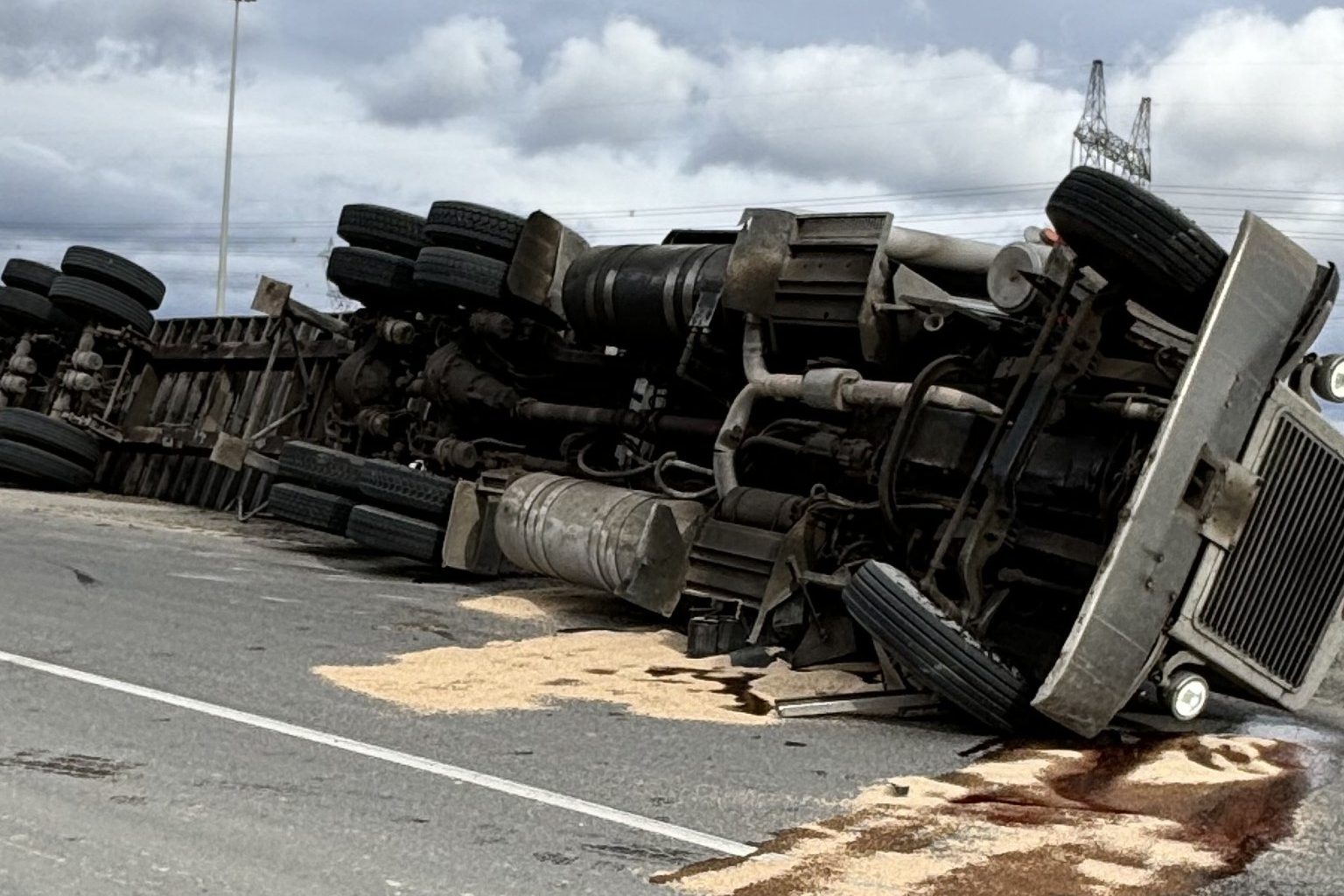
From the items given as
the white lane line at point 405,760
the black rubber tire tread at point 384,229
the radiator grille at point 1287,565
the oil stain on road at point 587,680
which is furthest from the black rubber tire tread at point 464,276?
the radiator grille at point 1287,565

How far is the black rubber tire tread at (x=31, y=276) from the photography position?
14008 mm

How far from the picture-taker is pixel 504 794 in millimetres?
4129

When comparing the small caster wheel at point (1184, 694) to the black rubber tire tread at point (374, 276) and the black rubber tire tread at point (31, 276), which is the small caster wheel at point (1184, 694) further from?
the black rubber tire tread at point (31, 276)

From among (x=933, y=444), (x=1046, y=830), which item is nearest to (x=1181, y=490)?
(x=933, y=444)

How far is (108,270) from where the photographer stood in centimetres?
1331

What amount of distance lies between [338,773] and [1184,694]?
301 centimetres

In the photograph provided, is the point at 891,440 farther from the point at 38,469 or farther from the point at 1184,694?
the point at 38,469

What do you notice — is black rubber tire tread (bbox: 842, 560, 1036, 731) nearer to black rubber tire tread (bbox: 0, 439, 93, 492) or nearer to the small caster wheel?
the small caster wheel

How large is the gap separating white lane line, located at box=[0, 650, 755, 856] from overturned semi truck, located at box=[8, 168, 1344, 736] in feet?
5.72

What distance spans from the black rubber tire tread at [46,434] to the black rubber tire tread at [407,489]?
4.97 m

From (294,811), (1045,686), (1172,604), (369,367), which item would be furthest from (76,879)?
(369,367)

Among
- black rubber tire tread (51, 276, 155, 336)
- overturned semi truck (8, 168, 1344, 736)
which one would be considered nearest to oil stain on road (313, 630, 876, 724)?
overturned semi truck (8, 168, 1344, 736)

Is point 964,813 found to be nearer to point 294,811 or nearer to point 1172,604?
point 1172,604

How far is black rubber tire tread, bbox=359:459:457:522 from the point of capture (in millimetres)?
8930
